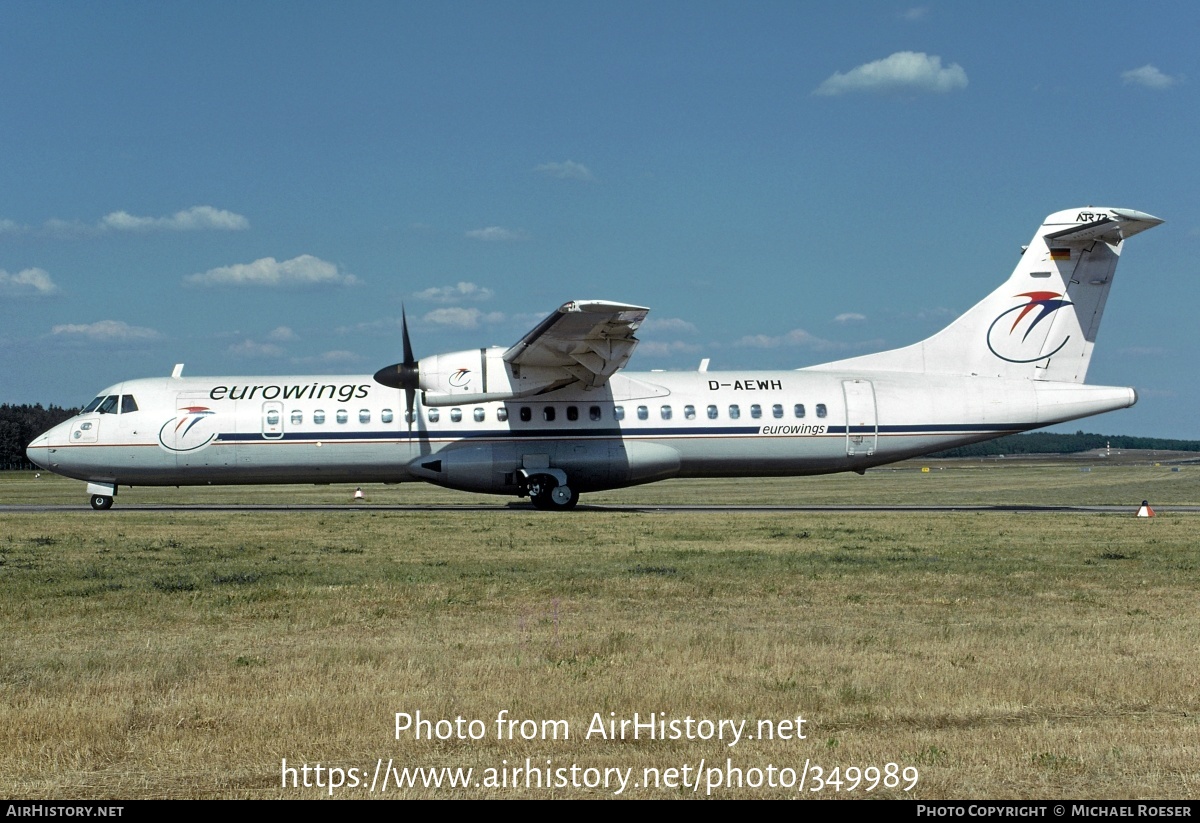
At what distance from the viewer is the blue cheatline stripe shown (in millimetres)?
28234

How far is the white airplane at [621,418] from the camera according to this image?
92.7ft

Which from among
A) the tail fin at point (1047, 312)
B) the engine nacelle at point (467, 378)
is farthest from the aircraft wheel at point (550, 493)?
the tail fin at point (1047, 312)

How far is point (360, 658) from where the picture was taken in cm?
973

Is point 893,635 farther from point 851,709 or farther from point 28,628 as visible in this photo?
point 28,628

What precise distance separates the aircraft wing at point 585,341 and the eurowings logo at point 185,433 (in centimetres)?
847

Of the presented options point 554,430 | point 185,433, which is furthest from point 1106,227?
point 185,433

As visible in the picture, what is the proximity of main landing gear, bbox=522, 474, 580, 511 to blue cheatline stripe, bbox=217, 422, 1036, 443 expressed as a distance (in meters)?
1.09

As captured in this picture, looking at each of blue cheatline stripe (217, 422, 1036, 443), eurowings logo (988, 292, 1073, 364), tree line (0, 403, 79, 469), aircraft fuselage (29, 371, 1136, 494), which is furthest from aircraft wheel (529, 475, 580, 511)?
tree line (0, 403, 79, 469)

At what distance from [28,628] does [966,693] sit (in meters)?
9.30

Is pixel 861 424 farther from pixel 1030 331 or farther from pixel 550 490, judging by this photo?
pixel 550 490

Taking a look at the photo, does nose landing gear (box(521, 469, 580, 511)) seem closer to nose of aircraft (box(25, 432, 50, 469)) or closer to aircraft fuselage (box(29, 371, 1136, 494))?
aircraft fuselage (box(29, 371, 1136, 494))

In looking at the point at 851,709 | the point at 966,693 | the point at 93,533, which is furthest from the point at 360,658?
the point at 93,533

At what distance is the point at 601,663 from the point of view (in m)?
9.69

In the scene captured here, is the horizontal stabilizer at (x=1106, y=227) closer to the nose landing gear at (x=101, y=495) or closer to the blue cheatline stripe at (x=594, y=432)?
the blue cheatline stripe at (x=594, y=432)
